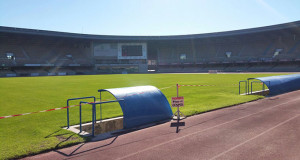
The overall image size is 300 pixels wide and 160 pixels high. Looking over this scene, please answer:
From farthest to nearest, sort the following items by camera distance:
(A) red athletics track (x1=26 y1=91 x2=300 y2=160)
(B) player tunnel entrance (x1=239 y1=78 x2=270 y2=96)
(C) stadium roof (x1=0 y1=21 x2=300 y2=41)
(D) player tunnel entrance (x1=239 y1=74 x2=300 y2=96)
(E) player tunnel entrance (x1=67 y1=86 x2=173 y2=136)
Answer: (C) stadium roof (x1=0 y1=21 x2=300 y2=41), (D) player tunnel entrance (x1=239 y1=74 x2=300 y2=96), (B) player tunnel entrance (x1=239 y1=78 x2=270 y2=96), (E) player tunnel entrance (x1=67 y1=86 x2=173 y2=136), (A) red athletics track (x1=26 y1=91 x2=300 y2=160)

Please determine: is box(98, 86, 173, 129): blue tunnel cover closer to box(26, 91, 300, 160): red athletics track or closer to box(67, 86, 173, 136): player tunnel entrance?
box(67, 86, 173, 136): player tunnel entrance

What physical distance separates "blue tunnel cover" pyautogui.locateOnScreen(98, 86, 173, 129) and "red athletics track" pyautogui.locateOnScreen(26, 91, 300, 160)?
53cm

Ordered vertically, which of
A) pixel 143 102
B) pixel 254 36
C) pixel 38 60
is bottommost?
pixel 143 102

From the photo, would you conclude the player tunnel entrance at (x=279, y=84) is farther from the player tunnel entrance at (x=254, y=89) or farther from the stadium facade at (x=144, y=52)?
the stadium facade at (x=144, y=52)

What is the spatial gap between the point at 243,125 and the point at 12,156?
22.9ft

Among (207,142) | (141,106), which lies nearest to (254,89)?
(141,106)

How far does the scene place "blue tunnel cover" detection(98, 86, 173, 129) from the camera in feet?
26.1

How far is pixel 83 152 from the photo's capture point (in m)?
5.85

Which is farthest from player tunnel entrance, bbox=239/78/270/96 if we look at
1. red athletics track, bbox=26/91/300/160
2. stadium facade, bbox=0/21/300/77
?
stadium facade, bbox=0/21/300/77

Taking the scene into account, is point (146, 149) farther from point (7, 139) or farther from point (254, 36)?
point (254, 36)

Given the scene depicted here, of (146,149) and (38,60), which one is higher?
(38,60)

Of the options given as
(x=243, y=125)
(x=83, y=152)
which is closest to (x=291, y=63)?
(x=243, y=125)

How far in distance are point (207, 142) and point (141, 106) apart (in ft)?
9.29

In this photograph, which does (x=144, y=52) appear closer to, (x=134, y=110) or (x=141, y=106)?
(x=141, y=106)
